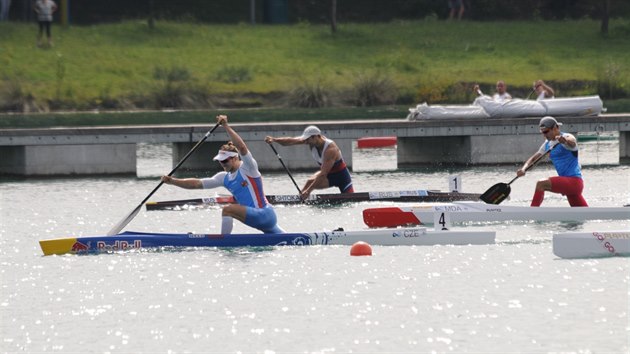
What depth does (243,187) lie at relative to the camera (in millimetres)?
23531

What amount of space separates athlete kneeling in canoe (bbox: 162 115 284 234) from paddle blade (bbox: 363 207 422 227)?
2873 millimetres

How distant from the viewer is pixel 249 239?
23438mm

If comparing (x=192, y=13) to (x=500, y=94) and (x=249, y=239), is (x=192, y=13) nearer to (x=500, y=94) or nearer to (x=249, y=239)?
(x=500, y=94)

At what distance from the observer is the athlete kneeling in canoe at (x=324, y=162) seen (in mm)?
29969

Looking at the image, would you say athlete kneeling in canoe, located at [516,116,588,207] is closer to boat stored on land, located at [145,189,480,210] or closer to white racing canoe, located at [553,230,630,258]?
boat stored on land, located at [145,189,480,210]

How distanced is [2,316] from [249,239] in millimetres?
4914

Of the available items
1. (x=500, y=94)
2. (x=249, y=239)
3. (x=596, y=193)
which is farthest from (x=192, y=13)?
(x=249, y=239)

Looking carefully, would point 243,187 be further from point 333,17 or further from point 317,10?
point 317,10

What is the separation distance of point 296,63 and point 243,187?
34357 mm

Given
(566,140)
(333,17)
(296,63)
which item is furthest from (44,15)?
(566,140)

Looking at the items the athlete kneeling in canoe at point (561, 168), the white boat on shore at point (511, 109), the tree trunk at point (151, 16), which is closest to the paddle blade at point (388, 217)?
the athlete kneeling in canoe at point (561, 168)

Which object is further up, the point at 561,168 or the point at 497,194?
the point at 561,168

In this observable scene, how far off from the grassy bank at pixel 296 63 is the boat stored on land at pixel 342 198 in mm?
21791

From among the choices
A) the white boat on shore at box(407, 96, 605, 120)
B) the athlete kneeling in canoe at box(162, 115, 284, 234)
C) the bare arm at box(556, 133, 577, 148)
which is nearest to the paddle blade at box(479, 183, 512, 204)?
the bare arm at box(556, 133, 577, 148)
